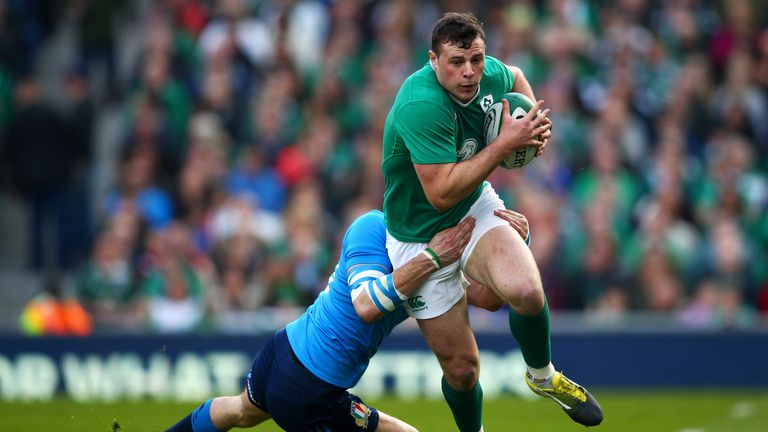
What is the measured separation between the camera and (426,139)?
24.3ft

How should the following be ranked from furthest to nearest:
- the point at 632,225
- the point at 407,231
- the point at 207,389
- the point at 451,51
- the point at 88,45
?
the point at 88,45, the point at 632,225, the point at 207,389, the point at 407,231, the point at 451,51

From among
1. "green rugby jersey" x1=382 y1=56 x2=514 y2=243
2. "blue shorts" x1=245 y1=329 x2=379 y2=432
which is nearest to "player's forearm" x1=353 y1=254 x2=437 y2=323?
"green rugby jersey" x1=382 y1=56 x2=514 y2=243

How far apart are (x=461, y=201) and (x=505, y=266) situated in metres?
0.52

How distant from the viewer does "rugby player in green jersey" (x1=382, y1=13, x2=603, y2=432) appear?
7.39 meters

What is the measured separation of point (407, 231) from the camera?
311 inches

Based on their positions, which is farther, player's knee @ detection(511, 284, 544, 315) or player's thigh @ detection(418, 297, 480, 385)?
player's thigh @ detection(418, 297, 480, 385)

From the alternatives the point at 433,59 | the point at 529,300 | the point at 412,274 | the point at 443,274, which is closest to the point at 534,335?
the point at 529,300

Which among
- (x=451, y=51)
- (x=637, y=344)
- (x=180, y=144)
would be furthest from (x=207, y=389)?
(x=451, y=51)

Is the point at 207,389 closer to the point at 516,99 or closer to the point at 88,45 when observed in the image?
the point at 88,45

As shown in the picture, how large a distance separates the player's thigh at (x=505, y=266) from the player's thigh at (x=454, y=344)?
289mm

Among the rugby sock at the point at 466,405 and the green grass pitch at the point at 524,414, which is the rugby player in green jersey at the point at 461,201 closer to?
the rugby sock at the point at 466,405

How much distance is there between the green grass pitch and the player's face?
3882 mm

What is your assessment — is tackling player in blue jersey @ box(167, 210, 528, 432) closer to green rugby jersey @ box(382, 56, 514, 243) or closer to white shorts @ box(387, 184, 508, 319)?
white shorts @ box(387, 184, 508, 319)

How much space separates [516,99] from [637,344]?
21.3 ft
